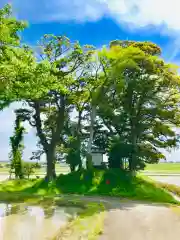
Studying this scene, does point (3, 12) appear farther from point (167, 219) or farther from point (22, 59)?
point (167, 219)

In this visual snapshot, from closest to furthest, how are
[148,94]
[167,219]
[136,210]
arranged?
1. [167,219]
2. [136,210]
3. [148,94]

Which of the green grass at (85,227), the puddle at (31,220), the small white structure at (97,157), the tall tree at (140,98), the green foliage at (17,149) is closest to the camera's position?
the green grass at (85,227)

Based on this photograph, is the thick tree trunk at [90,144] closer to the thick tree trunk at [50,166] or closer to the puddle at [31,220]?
the thick tree trunk at [50,166]

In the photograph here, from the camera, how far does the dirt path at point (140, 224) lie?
1409cm

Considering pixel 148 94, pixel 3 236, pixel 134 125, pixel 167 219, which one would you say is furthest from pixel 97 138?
pixel 3 236

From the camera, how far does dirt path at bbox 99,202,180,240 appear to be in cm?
1409

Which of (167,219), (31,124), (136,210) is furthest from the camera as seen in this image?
(31,124)

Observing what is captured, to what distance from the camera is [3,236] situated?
45.1 feet

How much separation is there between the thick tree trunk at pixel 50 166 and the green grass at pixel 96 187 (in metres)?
1.43

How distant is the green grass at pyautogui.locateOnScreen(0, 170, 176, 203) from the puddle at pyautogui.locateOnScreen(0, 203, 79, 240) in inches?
351

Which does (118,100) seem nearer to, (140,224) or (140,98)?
(140,98)

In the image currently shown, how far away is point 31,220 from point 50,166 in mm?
22287

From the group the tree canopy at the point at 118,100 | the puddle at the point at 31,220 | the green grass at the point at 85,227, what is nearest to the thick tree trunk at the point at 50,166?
the tree canopy at the point at 118,100

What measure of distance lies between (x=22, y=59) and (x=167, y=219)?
1351 centimetres
